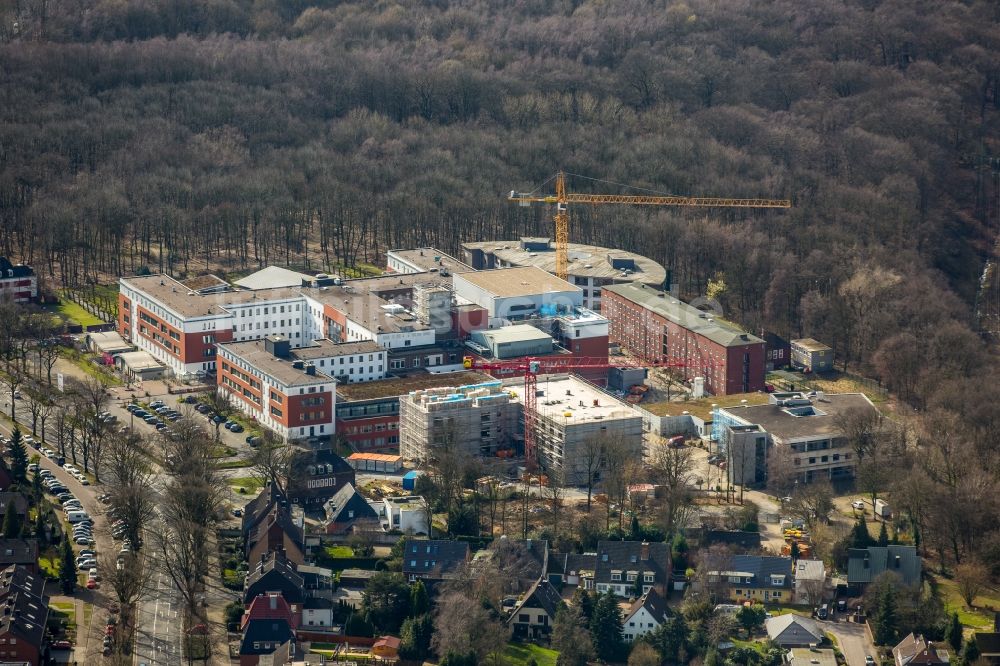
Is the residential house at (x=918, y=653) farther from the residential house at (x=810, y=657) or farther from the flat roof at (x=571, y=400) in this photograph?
the flat roof at (x=571, y=400)

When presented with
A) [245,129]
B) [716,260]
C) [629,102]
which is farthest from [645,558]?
[629,102]

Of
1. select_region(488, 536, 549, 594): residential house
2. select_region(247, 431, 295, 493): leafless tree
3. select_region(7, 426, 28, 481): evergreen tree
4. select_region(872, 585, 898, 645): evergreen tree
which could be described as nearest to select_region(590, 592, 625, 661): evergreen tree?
select_region(488, 536, 549, 594): residential house

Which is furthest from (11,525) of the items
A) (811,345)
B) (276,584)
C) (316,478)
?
(811,345)

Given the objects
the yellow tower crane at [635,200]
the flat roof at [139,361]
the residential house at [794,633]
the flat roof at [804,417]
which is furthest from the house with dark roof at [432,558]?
the yellow tower crane at [635,200]

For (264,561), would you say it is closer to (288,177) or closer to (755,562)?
(755,562)

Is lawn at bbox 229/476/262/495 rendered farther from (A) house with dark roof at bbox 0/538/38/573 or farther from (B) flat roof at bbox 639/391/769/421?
(B) flat roof at bbox 639/391/769/421
